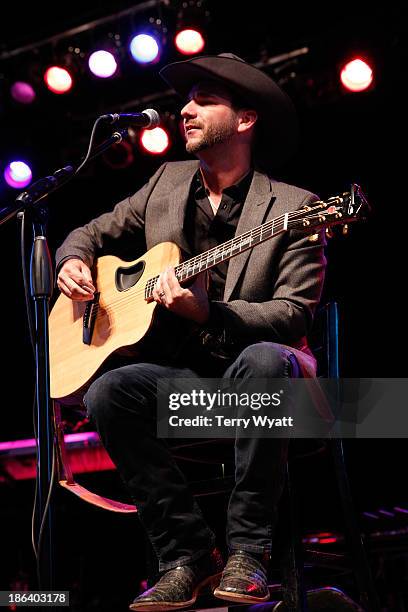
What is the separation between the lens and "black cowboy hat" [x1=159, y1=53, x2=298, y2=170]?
11.5 ft

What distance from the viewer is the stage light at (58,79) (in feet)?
17.9

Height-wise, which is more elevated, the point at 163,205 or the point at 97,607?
the point at 163,205

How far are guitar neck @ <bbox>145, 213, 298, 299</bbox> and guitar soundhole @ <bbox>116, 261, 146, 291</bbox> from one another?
0.29m

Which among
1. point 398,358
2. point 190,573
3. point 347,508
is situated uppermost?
point 398,358

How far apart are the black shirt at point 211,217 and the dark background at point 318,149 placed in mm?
1798

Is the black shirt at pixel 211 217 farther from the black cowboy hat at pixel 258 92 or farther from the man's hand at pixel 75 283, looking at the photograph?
the man's hand at pixel 75 283

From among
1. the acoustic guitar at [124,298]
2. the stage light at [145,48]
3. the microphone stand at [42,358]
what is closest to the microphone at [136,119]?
the microphone stand at [42,358]

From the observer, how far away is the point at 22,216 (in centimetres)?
252

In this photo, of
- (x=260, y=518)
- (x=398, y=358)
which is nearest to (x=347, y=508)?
(x=260, y=518)

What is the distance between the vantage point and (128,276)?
3.24 metres

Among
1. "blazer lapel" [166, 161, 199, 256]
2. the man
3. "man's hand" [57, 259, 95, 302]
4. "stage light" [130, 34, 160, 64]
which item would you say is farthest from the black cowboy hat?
"stage light" [130, 34, 160, 64]

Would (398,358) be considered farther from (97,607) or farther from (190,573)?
(190,573)

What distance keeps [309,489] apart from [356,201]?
259cm

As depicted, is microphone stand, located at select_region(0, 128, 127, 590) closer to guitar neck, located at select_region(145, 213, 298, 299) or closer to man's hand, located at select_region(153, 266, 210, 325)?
man's hand, located at select_region(153, 266, 210, 325)
